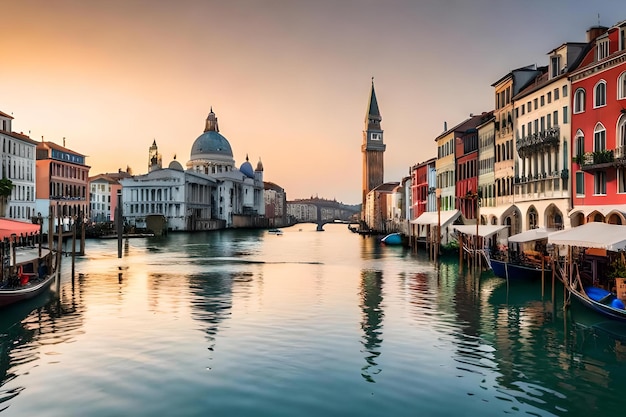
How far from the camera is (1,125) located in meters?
61.5

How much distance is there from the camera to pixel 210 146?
518 feet

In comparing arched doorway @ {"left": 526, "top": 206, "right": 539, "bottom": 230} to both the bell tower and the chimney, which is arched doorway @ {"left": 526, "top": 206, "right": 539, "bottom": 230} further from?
the bell tower

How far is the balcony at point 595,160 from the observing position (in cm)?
2745

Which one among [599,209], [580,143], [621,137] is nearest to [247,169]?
[580,143]

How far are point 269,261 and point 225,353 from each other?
104 ft

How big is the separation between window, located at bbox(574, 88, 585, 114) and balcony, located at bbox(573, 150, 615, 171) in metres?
2.51

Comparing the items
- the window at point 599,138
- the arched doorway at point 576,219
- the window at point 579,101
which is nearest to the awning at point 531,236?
the arched doorway at point 576,219

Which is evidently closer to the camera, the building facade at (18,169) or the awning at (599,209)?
the awning at (599,209)

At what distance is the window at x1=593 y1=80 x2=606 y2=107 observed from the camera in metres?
28.7

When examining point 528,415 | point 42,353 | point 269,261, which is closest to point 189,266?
point 269,261

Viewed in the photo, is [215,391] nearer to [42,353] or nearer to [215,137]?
[42,353]

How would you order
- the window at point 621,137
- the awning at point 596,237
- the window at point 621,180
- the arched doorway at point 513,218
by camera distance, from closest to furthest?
the awning at point 596,237 < the window at point 621,137 < the window at point 621,180 < the arched doorway at point 513,218

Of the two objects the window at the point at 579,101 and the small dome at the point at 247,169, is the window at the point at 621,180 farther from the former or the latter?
the small dome at the point at 247,169

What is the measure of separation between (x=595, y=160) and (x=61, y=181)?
2732 inches
